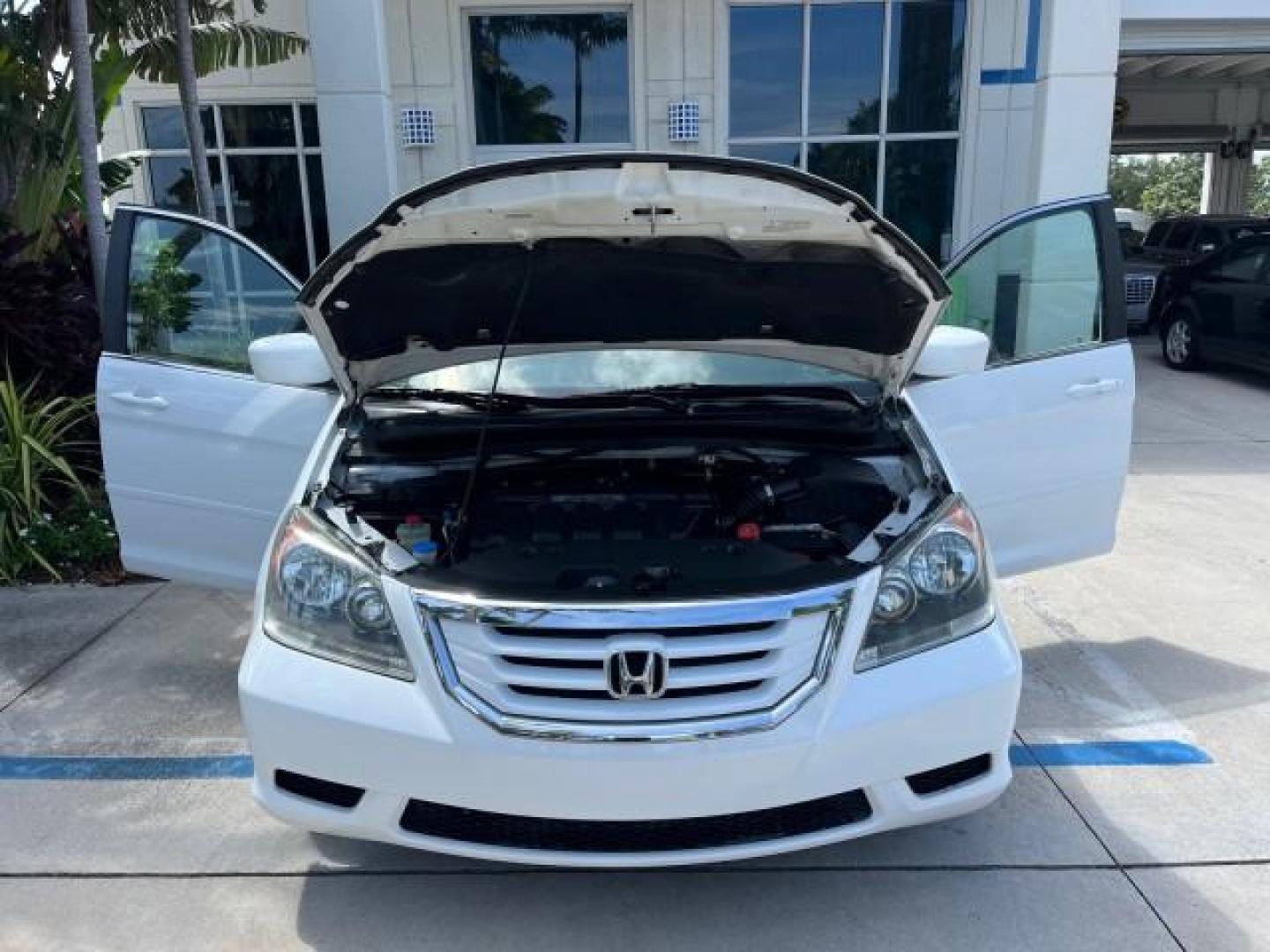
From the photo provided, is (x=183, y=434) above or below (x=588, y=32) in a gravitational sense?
below

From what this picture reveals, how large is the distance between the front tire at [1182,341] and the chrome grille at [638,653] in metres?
10.5

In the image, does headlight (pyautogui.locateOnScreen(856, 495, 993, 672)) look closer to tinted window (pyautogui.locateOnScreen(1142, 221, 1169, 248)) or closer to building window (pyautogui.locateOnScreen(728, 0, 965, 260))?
building window (pyautogui.locateOnScreen(728, 0, 965, 260))

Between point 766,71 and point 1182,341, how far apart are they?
18.7ft

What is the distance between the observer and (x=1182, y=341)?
36.6 ft

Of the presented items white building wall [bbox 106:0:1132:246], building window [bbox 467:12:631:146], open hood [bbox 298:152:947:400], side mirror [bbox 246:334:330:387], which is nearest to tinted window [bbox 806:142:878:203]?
white building wall [bbox 106:0:1132:246]

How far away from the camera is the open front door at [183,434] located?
357cm

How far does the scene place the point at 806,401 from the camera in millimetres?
3363

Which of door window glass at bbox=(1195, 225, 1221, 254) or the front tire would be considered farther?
door window glass at bbox=(1195, 225, 1221, 254)

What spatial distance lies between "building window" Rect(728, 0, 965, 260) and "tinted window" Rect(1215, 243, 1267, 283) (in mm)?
2907

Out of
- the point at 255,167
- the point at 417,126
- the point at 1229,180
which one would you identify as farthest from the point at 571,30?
the point at 1229,180

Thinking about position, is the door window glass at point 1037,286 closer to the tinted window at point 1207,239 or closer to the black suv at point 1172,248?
the black suv at point 1172,248

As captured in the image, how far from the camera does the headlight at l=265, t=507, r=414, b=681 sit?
2.34m

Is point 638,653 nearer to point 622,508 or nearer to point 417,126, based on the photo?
point 622,508

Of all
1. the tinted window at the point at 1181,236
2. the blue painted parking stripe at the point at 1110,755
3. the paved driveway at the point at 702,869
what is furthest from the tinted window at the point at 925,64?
the blue painted parking stripe at the point at 1110,755
